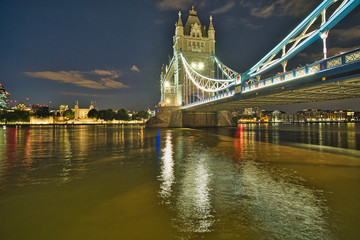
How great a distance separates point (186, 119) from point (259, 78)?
116 feet

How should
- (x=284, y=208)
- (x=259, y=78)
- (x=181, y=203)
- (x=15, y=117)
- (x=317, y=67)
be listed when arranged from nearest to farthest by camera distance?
1. (x=284, y=208)
2. (x=181, y=203)
3. (x=317, y=67)
4. (x=259, y=78)
5. (x=15, y=117)

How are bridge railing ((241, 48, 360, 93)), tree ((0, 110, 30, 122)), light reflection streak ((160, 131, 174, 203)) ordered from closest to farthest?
light reflection streak ((160, 131, 174, 203)) → bridge railing ((241, 48, 360, 93)) → tree ((0, 110, 30, 122))

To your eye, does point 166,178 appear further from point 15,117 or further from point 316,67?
point 15,117

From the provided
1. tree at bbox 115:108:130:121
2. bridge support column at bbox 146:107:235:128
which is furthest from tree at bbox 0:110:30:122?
bridge support column at bbox 146:107:235:128

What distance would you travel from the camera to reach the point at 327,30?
16.0 metres

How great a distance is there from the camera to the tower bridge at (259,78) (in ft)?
50.5

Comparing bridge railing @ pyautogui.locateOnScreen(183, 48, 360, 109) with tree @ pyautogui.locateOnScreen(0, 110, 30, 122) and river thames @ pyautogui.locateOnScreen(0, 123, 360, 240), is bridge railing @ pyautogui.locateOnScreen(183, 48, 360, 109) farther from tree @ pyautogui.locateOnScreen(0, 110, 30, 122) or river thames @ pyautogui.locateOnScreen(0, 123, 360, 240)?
tree @ pyautogui.locateOnScreen(0, 110, 30, 122)

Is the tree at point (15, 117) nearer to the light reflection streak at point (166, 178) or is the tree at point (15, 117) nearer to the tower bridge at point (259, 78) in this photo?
the tower bridge at point (259, 78)

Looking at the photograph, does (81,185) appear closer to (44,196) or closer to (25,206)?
(44,196)

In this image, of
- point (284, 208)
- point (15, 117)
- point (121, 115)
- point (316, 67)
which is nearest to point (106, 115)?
point (121, 115)

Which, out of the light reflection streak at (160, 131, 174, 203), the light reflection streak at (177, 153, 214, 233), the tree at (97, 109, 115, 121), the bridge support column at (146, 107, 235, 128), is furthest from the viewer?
the tree at (97, 109, 115, 121)

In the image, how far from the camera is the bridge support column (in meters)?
58.7

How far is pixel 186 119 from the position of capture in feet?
206

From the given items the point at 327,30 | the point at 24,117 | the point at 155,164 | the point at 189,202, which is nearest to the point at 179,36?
the point at 327,30
